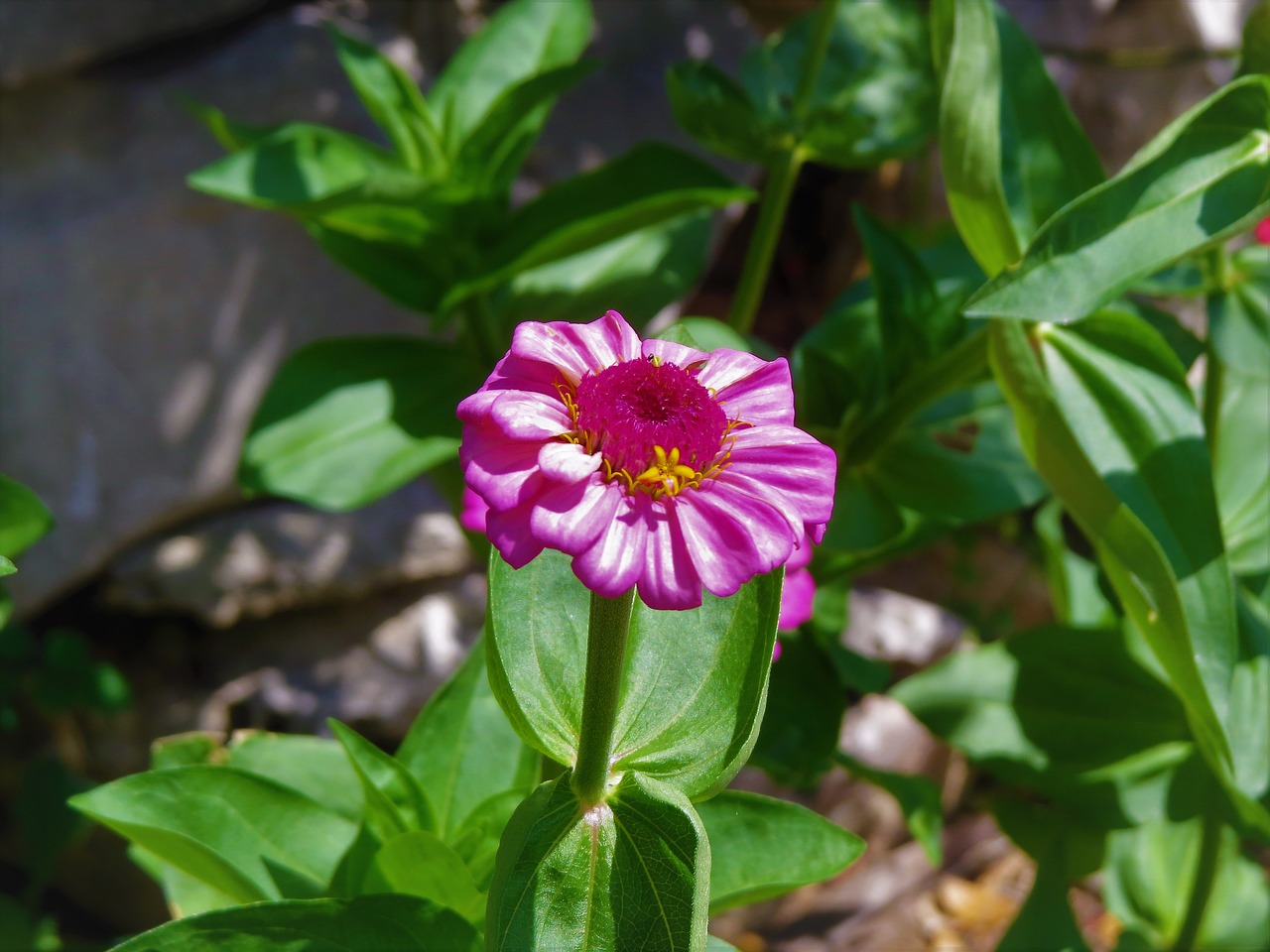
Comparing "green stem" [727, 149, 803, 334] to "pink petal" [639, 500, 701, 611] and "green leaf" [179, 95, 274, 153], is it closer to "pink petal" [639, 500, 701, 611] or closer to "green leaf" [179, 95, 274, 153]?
"green leaf" [179, 95, 274, 153]

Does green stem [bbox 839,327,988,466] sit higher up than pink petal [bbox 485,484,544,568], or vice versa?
pink petal [bbox 485,484,544,568]

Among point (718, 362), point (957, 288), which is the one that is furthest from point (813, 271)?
point (718, 362)

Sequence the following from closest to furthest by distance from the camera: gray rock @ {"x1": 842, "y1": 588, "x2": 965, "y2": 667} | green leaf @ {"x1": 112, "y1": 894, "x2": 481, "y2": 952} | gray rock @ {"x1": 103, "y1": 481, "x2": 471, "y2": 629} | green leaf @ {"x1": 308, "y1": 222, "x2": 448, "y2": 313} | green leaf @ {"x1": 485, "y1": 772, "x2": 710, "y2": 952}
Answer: green leaf @ {"x1": 485, "y1": 772, "x2": 710, "y2": 952}
green leaf @ {"x1": 112, "y1": 894, "x2": 481, "y2": 952}
green leaf @ {"x1": 308, "y1": 222, "x2": 448, "y2": 313}
gray rock @ {"x1": 103, "y1": 481, "x2": 471, "y2": 629}
gray rock @ {"x1": 842, "y1": 588, "x2": 965, "y2": 667}

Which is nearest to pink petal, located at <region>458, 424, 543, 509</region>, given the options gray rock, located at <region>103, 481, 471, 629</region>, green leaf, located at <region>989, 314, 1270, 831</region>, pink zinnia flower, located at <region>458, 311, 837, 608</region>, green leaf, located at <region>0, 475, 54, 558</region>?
pink zinnia flower, located at <region>458, 311, 837, 608</region>

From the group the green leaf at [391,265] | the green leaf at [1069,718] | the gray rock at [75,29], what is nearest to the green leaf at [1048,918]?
the green leaf at [1069,718]

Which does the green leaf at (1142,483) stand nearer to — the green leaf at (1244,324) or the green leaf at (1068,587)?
the green leaf at (1244,324)

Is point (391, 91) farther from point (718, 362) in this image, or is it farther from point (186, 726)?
point (186, 726)
